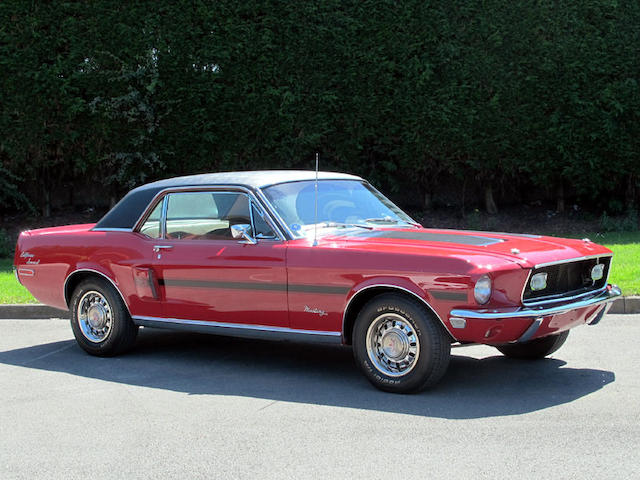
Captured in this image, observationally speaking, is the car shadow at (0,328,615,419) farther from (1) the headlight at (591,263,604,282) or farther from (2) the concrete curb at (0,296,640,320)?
(2) the concrete curb at (0,296,640,320)

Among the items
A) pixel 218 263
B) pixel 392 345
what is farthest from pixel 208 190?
pixel 392 345

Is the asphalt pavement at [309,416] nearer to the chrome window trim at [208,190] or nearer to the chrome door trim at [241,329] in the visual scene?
the chrome door trim at [241,329]

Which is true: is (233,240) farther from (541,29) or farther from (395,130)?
(541,29)

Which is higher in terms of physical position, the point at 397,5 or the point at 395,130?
the point at 397,5

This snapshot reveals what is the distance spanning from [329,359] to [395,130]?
9017 millimetres

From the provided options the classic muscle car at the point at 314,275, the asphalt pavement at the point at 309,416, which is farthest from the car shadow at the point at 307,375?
the classic muscle car at the point at 314,275

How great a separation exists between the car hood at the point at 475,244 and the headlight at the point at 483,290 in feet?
0.57

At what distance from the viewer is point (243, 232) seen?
6.77 meters

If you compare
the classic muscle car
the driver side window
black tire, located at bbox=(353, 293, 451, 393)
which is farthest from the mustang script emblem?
the driver side window

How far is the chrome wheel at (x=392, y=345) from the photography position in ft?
19.6

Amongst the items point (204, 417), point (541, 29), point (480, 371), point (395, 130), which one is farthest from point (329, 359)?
point (541, 29)

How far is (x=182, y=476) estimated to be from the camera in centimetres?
448

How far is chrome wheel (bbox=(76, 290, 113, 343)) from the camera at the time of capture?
7.75 metres

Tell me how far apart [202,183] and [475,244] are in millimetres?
2536
